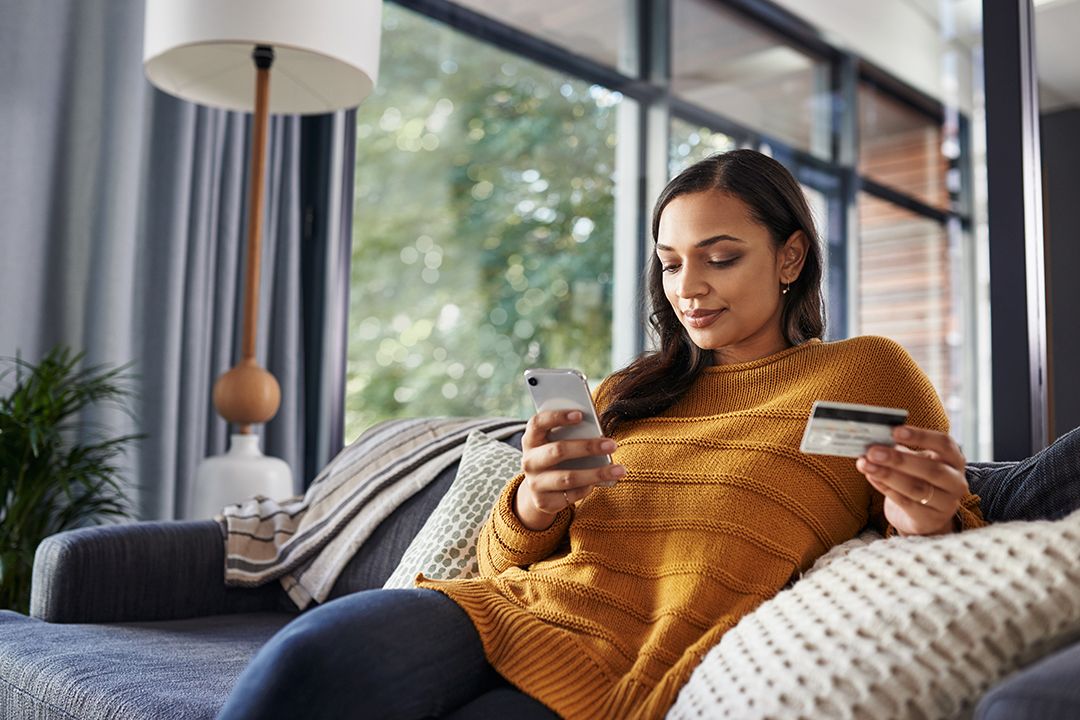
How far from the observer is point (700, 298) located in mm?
1416

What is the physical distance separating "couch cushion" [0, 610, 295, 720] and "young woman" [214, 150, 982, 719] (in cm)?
38

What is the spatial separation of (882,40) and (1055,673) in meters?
3.21

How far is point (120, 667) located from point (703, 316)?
0.95 metres

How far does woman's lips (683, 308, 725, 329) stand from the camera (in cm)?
142

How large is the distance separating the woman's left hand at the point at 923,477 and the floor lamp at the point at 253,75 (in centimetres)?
178

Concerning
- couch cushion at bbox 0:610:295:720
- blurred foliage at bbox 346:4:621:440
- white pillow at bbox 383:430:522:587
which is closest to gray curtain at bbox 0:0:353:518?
blurred foliage at bbox 346:4:621:440


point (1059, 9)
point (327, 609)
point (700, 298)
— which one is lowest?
point (327, 609)

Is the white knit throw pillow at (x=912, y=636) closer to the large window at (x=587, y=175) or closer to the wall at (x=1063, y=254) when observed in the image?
the wall at (x=1063, y=254)

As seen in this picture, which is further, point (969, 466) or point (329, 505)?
point (329, 505)

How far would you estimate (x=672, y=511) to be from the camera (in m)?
1.27

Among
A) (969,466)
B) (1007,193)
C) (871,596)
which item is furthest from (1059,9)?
(871,596)

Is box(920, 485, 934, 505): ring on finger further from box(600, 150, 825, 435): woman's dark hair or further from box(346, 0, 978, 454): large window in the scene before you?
box(346, 0, 978, 454): large window

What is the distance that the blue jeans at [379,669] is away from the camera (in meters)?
0.97

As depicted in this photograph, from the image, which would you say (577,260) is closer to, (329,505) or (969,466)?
(329,505)
